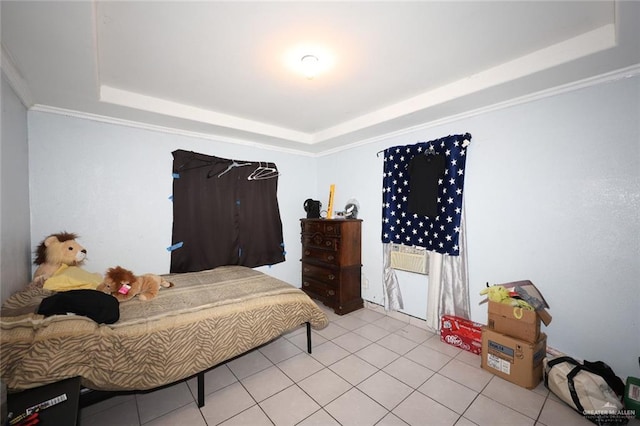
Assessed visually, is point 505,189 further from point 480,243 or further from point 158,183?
point 158,183

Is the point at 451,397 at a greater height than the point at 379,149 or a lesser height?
lesser

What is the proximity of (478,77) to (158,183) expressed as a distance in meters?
3.55

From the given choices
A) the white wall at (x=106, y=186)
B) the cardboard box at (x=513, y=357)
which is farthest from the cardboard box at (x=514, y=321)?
the white wall at (x=106, y=186)

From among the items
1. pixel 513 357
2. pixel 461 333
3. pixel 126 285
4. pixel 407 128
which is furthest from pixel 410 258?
pixel 126 285

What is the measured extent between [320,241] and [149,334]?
2.37 metres

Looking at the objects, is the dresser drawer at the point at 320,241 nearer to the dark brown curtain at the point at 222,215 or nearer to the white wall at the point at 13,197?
the dark brown curtain at the point at 222,215

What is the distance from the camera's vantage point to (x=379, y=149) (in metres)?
3.53

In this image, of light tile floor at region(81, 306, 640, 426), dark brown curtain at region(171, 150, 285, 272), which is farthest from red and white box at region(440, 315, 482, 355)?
dark brown curtain at region(171, 150, 285, 272)

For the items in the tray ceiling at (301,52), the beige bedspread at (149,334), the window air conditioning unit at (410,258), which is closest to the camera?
the beige bedspread at (149,334)

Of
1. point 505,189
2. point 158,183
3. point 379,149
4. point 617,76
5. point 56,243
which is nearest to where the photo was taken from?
point 617,76

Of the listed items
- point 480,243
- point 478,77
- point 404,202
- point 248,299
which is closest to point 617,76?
point 478,77

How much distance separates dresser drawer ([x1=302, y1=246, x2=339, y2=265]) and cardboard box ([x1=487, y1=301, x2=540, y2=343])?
1835mm

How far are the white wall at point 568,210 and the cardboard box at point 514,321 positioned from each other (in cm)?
36

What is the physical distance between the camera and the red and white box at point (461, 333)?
2.49 metres
